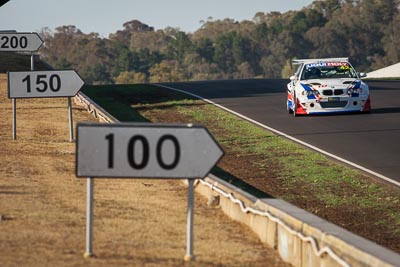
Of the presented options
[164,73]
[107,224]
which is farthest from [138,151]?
[164,73]

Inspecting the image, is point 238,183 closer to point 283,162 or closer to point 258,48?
point 283,162

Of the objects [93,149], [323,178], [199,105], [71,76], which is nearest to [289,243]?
[93,149]

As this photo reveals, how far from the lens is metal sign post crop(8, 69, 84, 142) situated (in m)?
19.6

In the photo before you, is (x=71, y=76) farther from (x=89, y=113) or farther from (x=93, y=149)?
(x=93, y=149)

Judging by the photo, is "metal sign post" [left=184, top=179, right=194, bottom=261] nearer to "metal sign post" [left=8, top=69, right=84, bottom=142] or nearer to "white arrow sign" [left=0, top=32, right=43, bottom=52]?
"metal sign post" [left=8, top=69, right=84, bottom=142]

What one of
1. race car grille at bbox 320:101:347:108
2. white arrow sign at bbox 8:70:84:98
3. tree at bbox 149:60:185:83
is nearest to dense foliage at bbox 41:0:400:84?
tree at bbox 149:60:185:83

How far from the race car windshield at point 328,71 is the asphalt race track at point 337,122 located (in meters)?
1.20

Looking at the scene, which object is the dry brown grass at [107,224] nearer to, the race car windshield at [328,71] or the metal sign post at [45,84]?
the metal sign post at [45,84]

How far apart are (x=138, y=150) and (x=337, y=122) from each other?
55.0 ft

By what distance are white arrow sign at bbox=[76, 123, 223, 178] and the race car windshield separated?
18802mm

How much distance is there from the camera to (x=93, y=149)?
9.45 metres

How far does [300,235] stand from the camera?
9.80 meters

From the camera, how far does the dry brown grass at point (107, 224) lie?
976 cm

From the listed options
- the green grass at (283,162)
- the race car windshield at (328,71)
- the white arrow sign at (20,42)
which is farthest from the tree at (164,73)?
the white arrow sign at (20,42)
